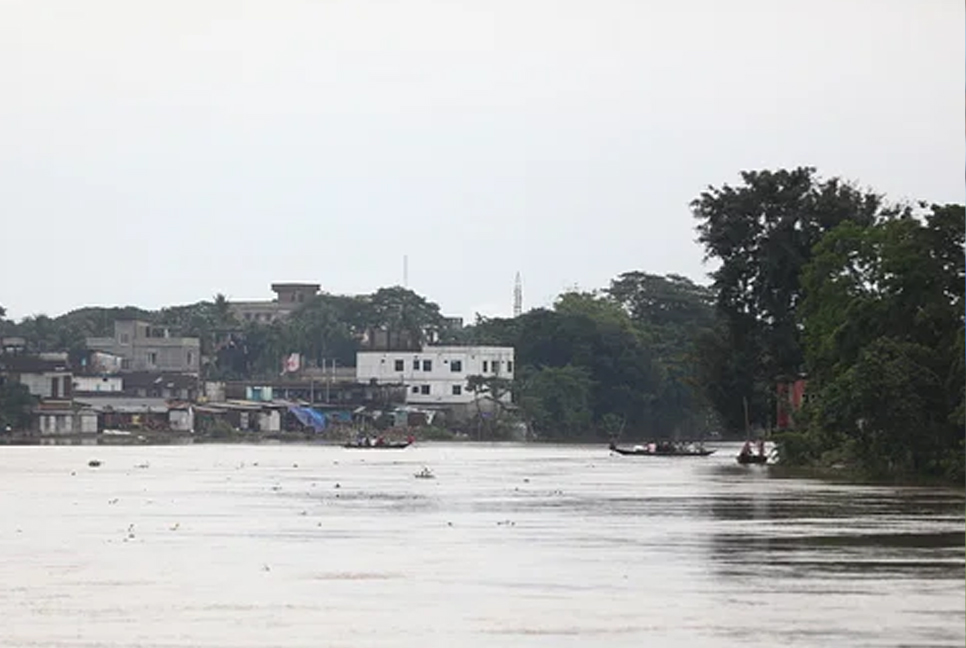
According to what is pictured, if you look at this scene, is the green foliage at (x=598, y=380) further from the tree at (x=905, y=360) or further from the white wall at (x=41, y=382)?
the tree at (x=905, y=360)

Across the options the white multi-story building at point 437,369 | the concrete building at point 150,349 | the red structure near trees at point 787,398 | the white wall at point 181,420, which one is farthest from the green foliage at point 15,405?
the red structure near trees at point 787,398

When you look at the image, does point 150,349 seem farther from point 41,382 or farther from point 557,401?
point 557,401

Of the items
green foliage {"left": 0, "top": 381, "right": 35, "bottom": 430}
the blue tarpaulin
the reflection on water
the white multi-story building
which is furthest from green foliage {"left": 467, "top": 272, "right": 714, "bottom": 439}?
the reflection on water

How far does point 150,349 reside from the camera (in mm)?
193250

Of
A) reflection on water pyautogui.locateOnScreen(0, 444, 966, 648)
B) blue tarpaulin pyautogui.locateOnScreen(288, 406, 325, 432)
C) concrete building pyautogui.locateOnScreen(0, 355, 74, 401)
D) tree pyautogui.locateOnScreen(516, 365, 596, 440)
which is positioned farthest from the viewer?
blue tarpaulin pyautogui.locateOnScreen(288, 406, 325, 432)

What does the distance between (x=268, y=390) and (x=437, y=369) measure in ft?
47.1

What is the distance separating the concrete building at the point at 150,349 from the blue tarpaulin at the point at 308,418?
12.3 metres

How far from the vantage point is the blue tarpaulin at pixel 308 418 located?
601 ft

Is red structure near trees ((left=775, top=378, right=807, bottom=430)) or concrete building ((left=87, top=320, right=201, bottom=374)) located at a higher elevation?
concrete building ((left=87, top=320, right=201, bottom=374))

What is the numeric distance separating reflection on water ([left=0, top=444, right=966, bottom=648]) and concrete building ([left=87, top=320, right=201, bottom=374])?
429 ft

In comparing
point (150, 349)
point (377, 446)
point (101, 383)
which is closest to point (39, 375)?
point (101, 383)

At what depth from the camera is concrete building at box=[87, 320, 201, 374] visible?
629 feet

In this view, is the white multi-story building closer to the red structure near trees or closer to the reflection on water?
the red structure near trees

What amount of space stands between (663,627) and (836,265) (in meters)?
61.6
